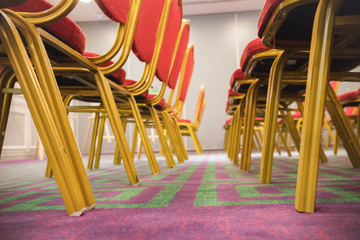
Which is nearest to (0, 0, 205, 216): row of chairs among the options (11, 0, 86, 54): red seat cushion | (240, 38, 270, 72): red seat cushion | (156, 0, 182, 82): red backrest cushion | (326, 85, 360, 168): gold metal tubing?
(11, 0, 86, 54): red seat cushion

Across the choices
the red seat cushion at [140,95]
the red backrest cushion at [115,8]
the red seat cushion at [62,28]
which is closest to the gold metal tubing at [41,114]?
the red seat cushion at [62,28]

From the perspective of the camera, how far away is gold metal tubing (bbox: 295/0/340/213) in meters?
0.42

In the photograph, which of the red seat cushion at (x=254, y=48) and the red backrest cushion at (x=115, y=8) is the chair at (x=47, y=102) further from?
the red seat cushion at (x=254, y=48)

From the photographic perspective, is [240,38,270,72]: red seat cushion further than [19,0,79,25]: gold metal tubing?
Yes

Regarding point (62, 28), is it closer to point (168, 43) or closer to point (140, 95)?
point (140, 95)

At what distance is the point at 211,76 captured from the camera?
494cm

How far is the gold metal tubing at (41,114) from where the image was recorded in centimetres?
41

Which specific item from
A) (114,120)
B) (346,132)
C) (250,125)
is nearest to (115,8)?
(114,120)

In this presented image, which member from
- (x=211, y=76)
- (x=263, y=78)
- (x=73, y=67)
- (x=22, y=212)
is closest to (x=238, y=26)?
(x=211, y=76)

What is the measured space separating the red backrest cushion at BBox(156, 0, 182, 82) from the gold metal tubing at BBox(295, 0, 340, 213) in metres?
0.99

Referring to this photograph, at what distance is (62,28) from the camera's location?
591 millimetres

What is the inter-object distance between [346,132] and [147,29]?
96 cm

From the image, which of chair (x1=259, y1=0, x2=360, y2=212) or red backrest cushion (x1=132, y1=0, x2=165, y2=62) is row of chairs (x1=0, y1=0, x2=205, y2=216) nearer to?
red backrest cushion (x1=132, y1=0, x2=165, y2=62)

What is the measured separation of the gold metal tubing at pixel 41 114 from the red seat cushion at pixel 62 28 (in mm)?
151
